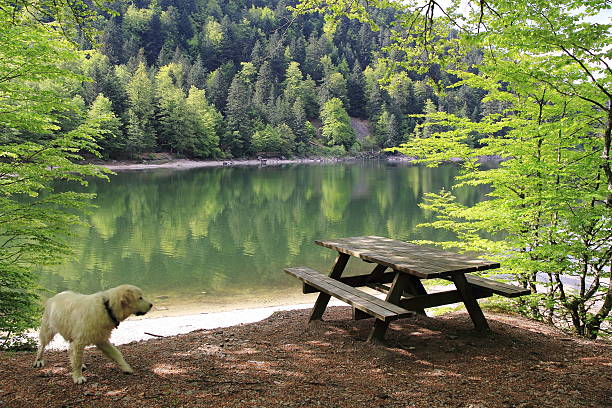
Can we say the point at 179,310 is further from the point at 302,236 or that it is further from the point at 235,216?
the point at 235,216

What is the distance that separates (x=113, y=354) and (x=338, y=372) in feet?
Result: 5.98

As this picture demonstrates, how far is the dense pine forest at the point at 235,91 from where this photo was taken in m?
57.5

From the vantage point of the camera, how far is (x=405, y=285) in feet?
16.8

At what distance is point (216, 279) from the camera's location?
497 inches

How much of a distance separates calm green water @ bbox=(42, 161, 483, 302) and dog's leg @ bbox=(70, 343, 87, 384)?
4.63 meters

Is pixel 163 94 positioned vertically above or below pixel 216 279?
above

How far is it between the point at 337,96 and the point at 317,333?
348 feet

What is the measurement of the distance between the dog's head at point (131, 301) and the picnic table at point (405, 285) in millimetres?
2050

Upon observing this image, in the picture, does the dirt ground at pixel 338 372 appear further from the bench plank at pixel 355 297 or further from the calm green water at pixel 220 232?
the calm green water at pixel 220 232

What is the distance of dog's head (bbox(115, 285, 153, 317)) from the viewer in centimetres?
334

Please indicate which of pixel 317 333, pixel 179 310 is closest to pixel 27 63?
pixel 317 333

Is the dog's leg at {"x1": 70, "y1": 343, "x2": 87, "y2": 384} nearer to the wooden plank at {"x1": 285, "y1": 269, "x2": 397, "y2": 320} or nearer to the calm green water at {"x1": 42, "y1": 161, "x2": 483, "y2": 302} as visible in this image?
the wooden plank at {"x1": 285, "y1": 269, "x2": 397, "y2": 320}

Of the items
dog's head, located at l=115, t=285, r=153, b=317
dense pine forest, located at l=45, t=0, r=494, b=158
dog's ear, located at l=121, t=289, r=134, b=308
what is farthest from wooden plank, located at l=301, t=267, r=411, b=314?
dense pine forest, located at l=45, t=0, r=494, b=158

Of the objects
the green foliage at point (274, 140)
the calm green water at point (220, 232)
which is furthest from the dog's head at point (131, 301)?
the green foliage at point (274, 140)
